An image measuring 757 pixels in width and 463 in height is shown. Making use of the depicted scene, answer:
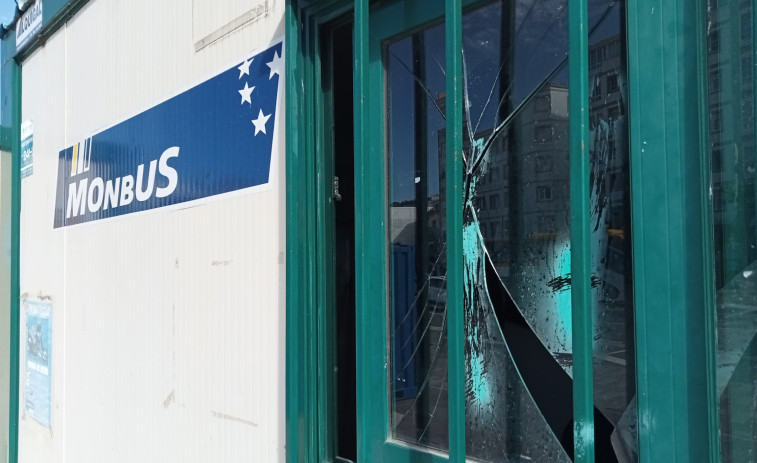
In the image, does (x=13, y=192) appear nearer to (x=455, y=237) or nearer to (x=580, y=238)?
(x=455, y=237)

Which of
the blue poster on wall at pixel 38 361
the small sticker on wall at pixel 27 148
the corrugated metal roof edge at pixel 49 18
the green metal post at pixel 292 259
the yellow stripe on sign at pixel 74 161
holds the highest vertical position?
the corrugated metal roof edge at pixel 49 18

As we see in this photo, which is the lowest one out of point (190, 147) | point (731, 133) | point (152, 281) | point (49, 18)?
point (152, 281)

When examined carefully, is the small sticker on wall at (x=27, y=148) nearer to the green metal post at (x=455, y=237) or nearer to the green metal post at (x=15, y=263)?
the green metal post at (x=15, y=263)

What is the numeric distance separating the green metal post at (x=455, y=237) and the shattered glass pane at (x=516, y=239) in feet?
0.35

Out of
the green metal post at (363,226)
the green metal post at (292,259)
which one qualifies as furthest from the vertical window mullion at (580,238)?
the green metal post at (292,259)

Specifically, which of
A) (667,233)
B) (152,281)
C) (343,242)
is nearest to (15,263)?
(152,281)

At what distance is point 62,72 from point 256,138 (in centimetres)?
201

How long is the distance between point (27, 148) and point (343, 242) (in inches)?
115

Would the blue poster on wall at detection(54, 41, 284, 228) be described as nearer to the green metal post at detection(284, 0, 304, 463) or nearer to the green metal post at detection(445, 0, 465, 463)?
the green metal post at detection(284, 0, 304, 463)

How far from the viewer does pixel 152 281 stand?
2652 mm

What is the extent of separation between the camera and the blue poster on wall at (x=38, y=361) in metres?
3.58

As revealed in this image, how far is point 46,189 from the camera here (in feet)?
12.3

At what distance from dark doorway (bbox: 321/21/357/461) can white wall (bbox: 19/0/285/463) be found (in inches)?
6.4

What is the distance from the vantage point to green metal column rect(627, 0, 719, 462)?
113cm
